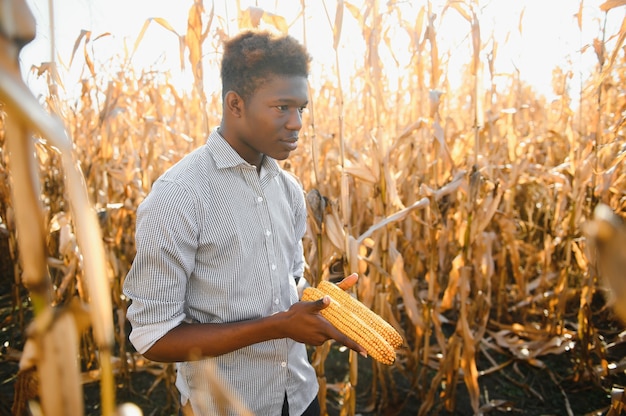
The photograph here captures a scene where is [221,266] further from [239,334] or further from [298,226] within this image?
[298,226]

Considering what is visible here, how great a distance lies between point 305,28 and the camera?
72.9 inches

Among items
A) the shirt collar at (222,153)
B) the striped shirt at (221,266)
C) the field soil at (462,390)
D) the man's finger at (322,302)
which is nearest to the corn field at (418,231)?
the field soil at (462,390)

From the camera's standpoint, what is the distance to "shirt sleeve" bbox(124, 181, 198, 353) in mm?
1254

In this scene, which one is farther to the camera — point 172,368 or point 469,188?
point 172,368

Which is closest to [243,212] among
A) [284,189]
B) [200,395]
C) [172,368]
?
[284,189]

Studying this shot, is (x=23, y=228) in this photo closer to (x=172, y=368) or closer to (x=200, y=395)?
(x=200, y=395)

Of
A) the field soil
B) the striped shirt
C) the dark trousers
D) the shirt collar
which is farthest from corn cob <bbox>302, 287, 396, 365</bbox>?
the field soil

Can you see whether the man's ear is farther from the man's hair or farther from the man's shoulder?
the man's shoulder

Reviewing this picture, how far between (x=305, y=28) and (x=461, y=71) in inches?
220

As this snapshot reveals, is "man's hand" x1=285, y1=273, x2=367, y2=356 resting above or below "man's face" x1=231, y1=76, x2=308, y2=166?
below

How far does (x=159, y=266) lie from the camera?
126 cm

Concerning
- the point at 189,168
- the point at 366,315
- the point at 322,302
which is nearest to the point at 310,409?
the point at 366,315

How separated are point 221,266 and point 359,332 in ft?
1.59

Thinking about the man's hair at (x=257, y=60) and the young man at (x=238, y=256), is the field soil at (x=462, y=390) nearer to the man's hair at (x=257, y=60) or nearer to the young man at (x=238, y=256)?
the young man at (x=238, y=256)
